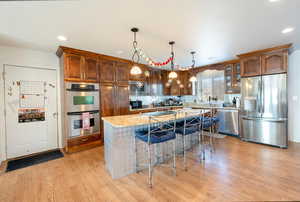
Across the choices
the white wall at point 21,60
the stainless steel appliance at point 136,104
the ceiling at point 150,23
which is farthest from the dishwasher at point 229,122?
the white wall at point 21,60

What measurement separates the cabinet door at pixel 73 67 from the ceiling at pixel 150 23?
14.6 inches

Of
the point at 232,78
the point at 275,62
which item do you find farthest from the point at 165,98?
the point at 275,62

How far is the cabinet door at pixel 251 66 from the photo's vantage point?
12.3 ft

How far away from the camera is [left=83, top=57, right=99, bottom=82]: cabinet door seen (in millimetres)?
3611

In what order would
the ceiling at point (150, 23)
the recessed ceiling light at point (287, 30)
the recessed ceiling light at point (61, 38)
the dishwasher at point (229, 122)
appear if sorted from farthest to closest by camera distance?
the dishwasher at point (229, 122) < the recessed ceiling light at point (61, 38) < the recessed ceiling light at point (287, 30) < the ceiling at point (150, 23)

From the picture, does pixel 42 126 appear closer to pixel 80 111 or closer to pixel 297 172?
pixel 80 111

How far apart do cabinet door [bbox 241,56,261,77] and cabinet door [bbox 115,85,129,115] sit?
3.78 meters

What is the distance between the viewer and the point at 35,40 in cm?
284

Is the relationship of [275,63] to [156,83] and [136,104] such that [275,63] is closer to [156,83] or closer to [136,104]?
[156,83]

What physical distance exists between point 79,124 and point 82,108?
1.42 feet

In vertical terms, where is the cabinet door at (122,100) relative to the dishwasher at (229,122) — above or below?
above

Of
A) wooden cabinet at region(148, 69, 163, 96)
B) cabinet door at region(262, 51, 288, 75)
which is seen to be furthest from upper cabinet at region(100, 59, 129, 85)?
cabinet door at region(262, 51, 288, 75)

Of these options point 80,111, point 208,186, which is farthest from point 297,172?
point 80,111

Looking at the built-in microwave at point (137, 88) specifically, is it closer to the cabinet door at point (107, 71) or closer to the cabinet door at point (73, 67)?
the cabinet door at point (107, 71)
